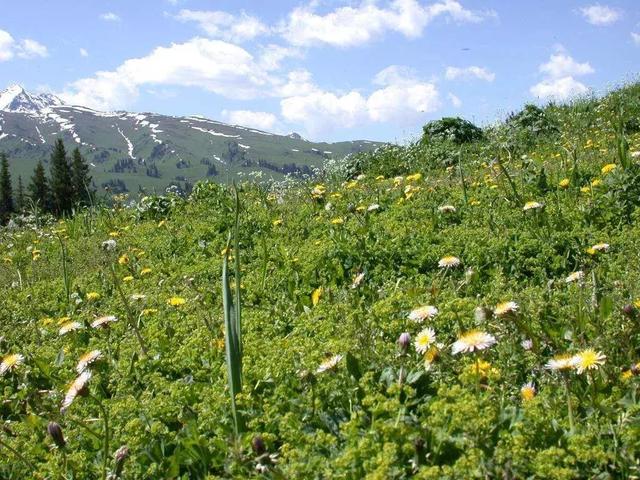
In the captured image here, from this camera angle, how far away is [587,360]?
268 cm

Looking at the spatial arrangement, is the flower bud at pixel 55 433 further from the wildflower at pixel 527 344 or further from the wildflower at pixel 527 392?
the wildflower at pixel 527 344

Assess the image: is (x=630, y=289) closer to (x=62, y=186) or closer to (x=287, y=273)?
(x=287, y=273)

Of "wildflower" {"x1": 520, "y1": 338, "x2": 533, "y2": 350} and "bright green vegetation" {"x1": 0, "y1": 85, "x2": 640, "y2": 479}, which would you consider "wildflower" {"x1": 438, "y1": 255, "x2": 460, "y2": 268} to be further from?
"wildflower" {"x1": 520, "y1": 338, "x2": 533, "y2": 350}

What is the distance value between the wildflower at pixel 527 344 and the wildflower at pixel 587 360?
0.35 m

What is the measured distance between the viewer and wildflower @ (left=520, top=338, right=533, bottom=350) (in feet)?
10.1

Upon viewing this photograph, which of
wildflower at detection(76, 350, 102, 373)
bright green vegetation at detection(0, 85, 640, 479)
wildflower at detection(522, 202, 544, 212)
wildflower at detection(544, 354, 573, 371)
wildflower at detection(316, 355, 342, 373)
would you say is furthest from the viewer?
wildflower at detection(522, 202, 544, 212)

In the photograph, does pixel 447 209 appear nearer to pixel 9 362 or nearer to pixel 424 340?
pixel 424 340

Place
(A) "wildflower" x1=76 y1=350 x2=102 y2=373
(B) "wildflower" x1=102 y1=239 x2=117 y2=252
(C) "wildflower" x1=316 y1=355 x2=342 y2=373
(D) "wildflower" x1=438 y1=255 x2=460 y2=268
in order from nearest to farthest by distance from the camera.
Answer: (C) "wildflower" x1=316 y1=355 x2=342 y2=373
(A) "wildflower" x1=76 y1=350 x2=102 y2=373
(D) "wildflower" x1=438 y1=255 x2=460 y2=268
(B) "wildflower" x1=102 y1=239 x2=117 y2=252

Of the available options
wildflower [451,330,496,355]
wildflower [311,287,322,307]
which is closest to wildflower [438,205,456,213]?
wildflower [311,287,322,307]

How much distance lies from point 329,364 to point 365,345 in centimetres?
28

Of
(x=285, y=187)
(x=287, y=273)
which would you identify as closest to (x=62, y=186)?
(x=285, y=187)

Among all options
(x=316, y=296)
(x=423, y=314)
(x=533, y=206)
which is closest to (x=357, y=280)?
(x=316, y=296)

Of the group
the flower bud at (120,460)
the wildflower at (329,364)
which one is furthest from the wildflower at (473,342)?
the flower bud at (120,460)

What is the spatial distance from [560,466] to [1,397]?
329cm
